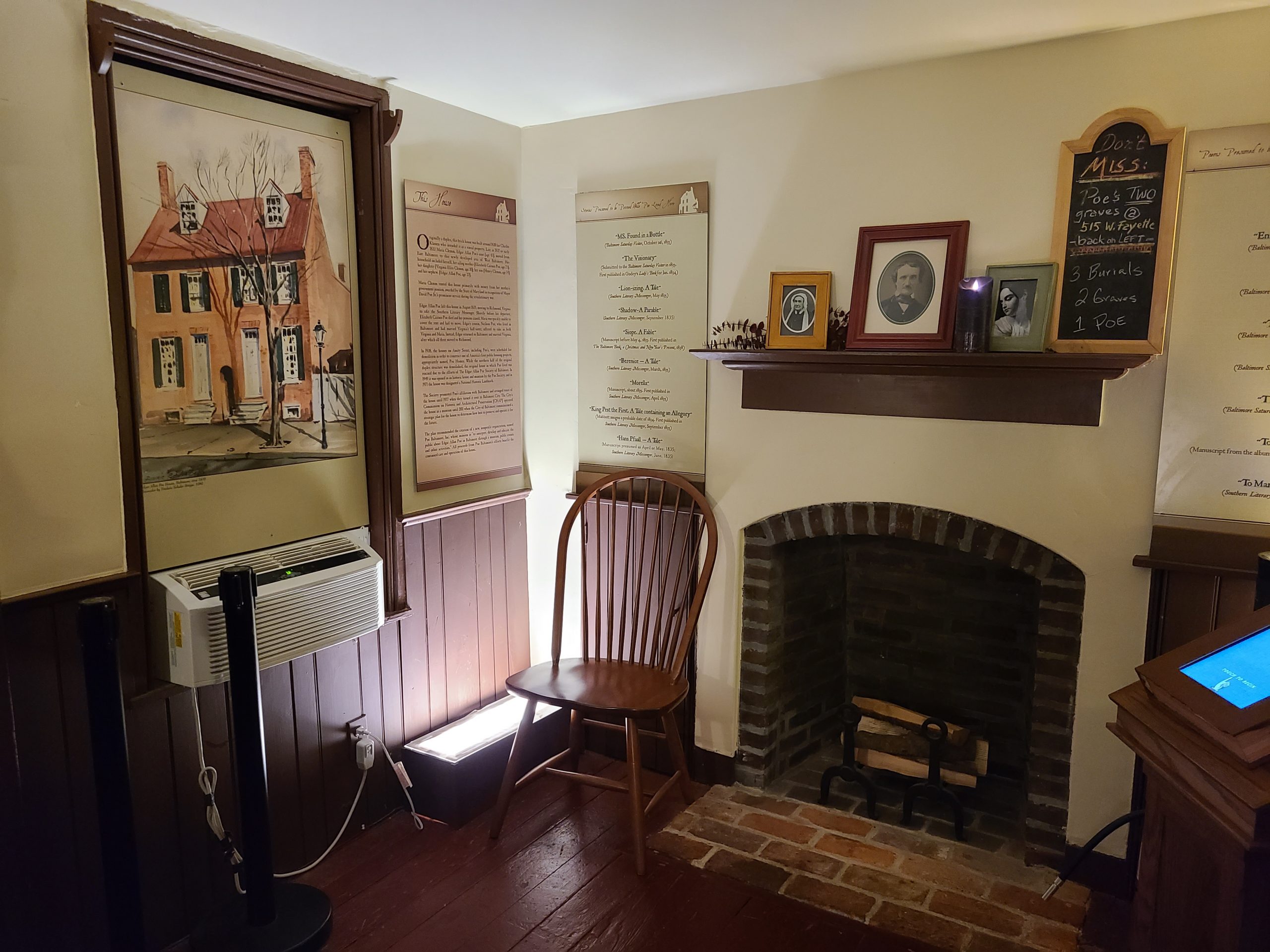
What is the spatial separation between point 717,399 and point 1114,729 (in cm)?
149

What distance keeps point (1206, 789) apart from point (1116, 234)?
4.51ft

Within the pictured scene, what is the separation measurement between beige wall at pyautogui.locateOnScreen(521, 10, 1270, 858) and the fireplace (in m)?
0.06

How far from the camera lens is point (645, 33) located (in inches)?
86.1

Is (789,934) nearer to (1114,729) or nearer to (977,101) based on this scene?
(1114,729)

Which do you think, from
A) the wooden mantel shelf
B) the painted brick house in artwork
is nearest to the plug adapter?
the painted brick house in artwork

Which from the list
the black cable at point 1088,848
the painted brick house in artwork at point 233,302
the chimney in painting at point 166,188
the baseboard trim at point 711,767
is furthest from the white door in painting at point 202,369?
the black cable at point 1088,848

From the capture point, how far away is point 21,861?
1.85 metres

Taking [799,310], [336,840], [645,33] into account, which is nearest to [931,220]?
[799,310]

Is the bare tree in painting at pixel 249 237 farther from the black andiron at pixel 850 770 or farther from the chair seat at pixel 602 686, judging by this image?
the black andiron at pixel 850 770

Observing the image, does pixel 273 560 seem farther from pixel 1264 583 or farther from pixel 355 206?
pixel 1264 583

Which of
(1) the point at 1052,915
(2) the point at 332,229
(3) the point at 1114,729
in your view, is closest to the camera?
(3) the point at 1114,729

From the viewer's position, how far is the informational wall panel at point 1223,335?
6.62ft

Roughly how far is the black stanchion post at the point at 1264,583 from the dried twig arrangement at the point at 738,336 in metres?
1.39

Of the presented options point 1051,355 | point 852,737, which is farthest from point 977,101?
point 852,737
